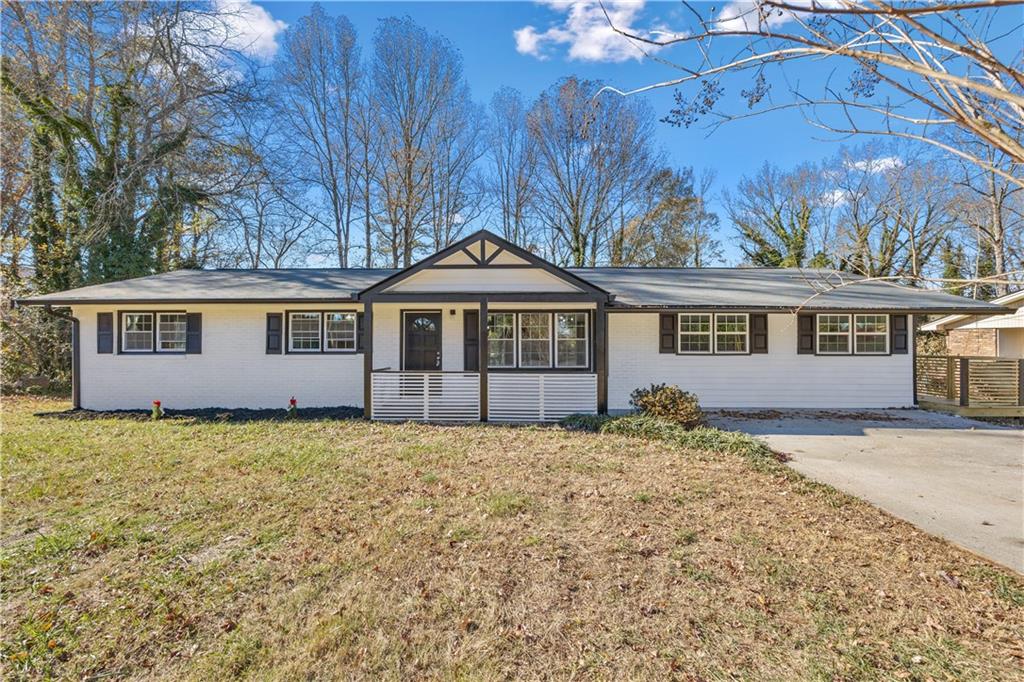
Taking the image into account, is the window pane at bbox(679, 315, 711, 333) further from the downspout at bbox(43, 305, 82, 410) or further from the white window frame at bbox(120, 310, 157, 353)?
the downspout at bbox(43, 305, 82, 410)

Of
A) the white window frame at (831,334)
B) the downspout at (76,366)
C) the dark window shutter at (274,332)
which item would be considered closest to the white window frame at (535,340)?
the dark window shutter at (274,332)

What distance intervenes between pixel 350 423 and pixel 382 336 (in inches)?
102

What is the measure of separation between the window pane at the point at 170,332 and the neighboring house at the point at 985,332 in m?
21.8

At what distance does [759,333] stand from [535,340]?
5.42 m

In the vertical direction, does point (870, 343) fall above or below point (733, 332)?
below

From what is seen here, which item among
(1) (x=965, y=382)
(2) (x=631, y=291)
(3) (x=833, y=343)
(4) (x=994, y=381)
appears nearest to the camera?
(4) (x=994, y=381)

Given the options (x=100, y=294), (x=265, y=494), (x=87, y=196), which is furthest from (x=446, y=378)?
(x=87, y=196)

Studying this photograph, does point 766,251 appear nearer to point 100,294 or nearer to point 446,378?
point 446,378

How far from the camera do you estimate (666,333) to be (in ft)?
37.0

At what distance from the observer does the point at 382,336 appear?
11.5 m

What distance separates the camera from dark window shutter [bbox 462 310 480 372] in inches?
452

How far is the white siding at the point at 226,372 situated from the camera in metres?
11.3

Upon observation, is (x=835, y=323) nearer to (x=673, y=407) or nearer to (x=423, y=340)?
(x=673, y=407)

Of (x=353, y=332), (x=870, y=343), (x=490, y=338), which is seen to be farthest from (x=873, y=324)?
(x=353, y=332)
